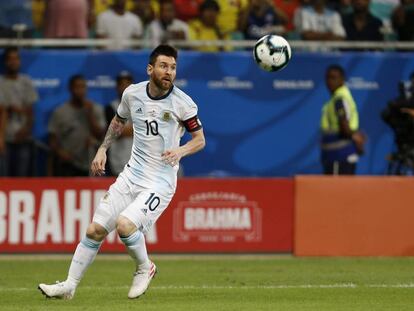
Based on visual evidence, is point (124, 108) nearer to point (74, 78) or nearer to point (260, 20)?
point (74, 78)

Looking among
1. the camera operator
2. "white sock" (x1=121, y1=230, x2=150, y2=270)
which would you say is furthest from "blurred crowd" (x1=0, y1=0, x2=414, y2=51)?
"white sock" (x1=121, y1=230, x2=150, y2=270)

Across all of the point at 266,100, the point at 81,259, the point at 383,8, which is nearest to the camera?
the point at 81,259

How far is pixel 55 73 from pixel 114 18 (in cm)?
123

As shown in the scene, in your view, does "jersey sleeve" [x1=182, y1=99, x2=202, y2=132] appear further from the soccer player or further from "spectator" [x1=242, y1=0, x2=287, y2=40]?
"spectator" [x1=242, y1=0, x2=287, y2=40]

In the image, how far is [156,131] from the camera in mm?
10789

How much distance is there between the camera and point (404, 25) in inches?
789

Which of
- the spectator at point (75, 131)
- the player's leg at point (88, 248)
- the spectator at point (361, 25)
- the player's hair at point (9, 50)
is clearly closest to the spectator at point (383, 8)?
the spectator at point (361, 25)

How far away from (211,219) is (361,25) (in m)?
5.21

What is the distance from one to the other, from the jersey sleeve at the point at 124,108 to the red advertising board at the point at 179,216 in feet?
17.3

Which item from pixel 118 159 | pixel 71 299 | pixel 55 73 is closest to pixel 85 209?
pixel 118 159

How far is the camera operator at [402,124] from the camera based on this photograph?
18.6 m

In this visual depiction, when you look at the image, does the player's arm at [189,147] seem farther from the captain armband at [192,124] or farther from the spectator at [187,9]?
the spectator at [187,9]

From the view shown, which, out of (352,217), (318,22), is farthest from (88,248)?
(318,22)

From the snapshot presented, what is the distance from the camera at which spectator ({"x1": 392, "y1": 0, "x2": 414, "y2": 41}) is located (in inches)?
788
